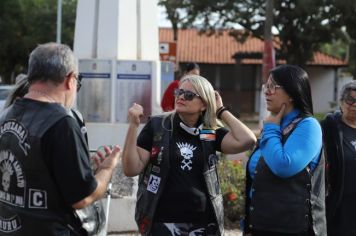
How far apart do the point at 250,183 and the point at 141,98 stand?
4.30 meters

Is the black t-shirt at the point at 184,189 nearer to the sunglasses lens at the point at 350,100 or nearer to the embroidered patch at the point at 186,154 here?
the embroidered patch at the point at 186,154

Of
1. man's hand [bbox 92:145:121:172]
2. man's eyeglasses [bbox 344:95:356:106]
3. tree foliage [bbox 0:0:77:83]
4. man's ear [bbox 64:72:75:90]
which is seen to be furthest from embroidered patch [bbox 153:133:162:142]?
tree foliage [bbox 0:0:77:83]

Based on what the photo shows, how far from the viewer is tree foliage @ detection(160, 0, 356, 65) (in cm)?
2728

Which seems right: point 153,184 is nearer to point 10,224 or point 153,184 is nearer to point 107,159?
point 107,159

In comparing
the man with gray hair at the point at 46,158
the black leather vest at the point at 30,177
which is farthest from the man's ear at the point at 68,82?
the black leather vest at the point at 30,177

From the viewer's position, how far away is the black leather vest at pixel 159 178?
131 inches

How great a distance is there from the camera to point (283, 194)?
3162mm

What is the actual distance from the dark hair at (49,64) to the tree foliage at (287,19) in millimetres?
24376

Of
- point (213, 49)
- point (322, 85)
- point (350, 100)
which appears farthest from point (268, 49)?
point (322, 85)

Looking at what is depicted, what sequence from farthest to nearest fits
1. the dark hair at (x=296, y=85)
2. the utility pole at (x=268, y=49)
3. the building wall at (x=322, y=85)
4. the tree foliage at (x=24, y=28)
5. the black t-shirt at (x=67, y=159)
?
the building wall at (x=322, y=85), the tree foliage at (x=24, y=28), the utility pole at (x=268, y=49), the dark hair at (x=296, y=85), the black t-shirt at (x=67, y=159)

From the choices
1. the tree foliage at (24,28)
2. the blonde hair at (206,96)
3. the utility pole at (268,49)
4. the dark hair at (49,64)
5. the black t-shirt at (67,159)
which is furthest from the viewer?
the tree foliage at (24,28)

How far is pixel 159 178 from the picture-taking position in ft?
10.9

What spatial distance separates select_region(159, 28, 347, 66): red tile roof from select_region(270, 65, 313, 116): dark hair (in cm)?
3421

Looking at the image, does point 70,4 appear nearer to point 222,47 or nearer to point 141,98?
point 222,47
